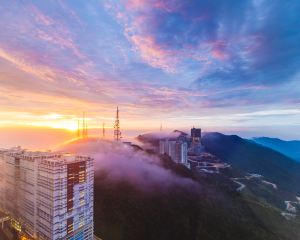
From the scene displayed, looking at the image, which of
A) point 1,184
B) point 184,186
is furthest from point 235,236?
point 1,184

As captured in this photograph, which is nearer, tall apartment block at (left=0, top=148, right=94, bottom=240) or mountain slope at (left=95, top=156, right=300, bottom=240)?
tall apartment block at (left=0, top=148, right=94, bottom=240)

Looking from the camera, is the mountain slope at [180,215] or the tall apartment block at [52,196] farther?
the mountain slope at [180,215]

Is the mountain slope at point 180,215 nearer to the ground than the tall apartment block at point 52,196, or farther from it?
nearer to the ground

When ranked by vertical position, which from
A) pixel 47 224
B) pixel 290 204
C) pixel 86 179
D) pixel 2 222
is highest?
pixel 86 179

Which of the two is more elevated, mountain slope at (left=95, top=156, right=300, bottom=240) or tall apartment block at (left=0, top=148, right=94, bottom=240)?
tall apartment block at (left=0, top=148, right=94, bottom=240)

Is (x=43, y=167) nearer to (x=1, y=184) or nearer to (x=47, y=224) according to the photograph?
(x=47, y=224)

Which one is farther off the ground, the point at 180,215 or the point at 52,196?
the point at 52,196

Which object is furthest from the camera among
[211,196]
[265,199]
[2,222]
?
[265,199]

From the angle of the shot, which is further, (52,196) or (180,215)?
(180,215)
